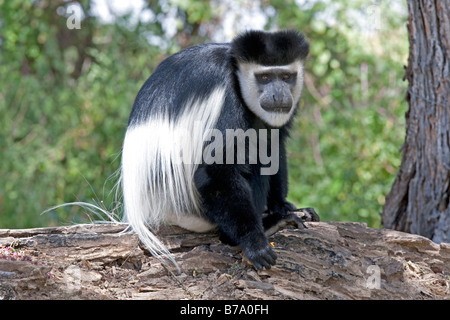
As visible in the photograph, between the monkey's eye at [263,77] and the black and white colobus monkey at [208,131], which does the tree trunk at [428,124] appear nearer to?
the black and white colobus monkey at [208,131]

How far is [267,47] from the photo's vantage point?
2818mm

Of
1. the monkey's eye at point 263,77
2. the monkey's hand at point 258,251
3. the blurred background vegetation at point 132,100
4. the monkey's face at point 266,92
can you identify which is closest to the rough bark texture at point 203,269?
the monkey's hand at point 258,251

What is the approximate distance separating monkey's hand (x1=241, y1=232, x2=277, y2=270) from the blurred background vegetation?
281cm

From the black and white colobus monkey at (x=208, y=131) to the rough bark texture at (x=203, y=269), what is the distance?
0.11 meters

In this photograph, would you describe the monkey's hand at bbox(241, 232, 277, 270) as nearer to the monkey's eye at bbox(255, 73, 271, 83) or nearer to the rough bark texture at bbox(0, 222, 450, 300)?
the rough bark texture at bbox(0, 222, 450, 300)

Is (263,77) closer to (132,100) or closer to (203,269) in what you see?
(203,269)

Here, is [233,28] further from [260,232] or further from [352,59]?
[260,232]

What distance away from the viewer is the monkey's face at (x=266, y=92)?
2768 millimetres

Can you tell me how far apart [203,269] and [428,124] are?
1828 mm

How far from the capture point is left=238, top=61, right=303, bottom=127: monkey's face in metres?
2.77

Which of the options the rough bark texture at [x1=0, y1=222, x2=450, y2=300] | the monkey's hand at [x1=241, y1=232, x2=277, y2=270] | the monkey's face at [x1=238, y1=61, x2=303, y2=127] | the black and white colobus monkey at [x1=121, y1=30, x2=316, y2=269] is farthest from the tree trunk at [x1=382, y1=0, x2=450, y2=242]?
the monkey's hand at [x1=241, y1=232, x2=277, y2=270]

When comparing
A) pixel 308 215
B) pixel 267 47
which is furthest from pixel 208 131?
pixel 308 215
